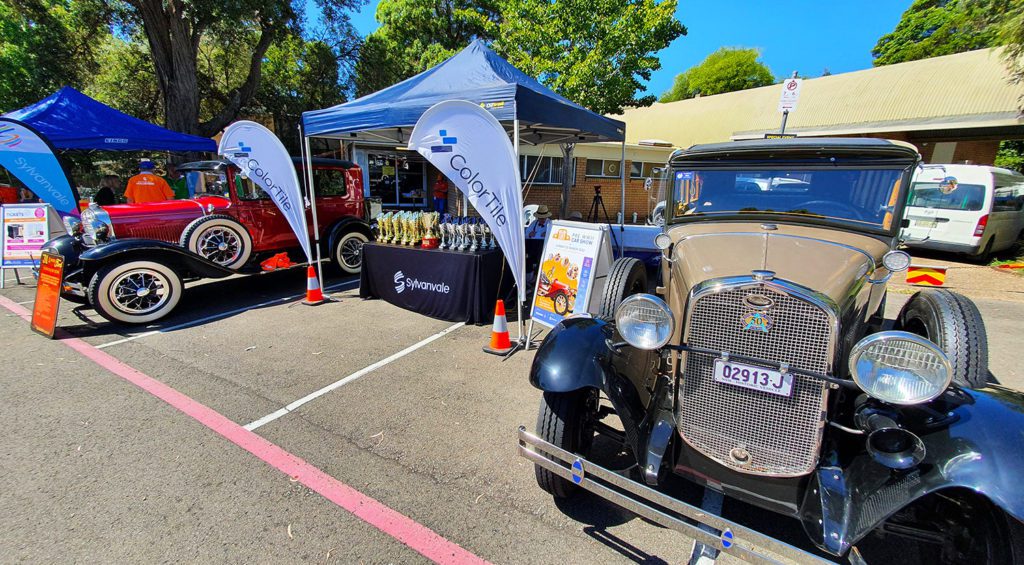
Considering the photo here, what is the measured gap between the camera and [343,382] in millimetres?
3869

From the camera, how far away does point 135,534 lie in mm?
2205

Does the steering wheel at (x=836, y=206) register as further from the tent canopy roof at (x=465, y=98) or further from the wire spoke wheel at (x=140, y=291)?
the wire spoke wheel at (x=140, y=291)

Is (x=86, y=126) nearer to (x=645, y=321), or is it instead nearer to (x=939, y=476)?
(x=645, y=321)

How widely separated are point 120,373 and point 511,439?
3.73 meters

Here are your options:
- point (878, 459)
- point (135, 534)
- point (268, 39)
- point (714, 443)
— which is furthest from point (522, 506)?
point (268, 39)

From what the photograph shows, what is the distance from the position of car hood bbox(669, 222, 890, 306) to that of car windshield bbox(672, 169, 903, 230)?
0.18m

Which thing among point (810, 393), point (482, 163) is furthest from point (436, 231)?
point (810, 393)

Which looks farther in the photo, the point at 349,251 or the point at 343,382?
the point at 349,251

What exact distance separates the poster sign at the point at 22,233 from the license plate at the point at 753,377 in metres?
9.82

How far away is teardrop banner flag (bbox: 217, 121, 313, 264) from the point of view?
19.3 ft

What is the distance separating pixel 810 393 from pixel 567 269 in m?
3.12

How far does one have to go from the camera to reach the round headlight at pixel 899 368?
1.47 m

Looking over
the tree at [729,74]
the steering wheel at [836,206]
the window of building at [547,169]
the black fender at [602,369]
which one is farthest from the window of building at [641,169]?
the tree at [729,74]

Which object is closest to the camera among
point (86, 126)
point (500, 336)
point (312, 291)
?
point (500, 336)
